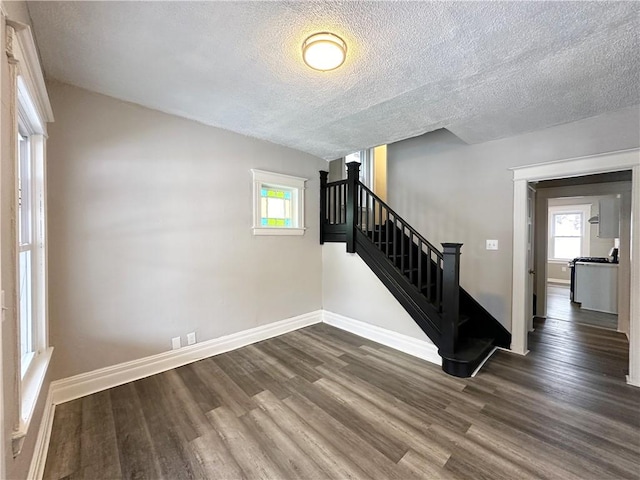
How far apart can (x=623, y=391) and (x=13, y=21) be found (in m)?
4.62

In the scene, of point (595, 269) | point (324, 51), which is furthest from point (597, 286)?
A: point (324, 51)

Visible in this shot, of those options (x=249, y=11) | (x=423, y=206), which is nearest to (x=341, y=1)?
(x=249, y=11)

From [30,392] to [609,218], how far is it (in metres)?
7.67

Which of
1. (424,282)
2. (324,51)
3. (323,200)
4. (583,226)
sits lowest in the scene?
(424,282)

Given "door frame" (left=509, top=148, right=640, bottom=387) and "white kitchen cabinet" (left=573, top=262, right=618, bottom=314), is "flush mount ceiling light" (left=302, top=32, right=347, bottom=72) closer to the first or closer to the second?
"door frame" (left=509, top=148, right=640, bottom=387)

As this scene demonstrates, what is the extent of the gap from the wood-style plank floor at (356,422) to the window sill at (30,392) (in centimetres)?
46

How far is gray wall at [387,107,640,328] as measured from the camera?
102 inches

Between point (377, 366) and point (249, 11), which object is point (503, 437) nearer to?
point (377, 366)

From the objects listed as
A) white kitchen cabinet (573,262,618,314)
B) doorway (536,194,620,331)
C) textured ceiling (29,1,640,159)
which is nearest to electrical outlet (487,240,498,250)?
textured ceiling (29,1,640,159)

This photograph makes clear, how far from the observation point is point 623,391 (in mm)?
2264

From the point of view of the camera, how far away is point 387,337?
323 cm

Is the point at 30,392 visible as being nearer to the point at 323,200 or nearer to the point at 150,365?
the point at 150,365

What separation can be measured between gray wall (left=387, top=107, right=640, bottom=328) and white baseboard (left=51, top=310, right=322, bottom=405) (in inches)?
102

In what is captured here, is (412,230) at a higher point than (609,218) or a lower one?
lower
